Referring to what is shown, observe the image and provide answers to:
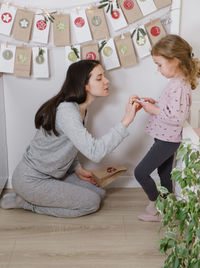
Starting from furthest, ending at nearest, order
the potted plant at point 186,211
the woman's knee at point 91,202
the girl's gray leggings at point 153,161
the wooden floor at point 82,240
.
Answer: the woman's knee at point 91,202, the girl's gray leggings at point 153,161, the wooden floor at point 82,240, the potted plant at point 186,211

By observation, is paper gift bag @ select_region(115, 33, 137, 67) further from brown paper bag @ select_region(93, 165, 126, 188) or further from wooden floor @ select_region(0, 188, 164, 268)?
A: wooden floor @ select_region(0, 188, 164, 268)

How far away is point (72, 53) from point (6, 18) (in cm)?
40

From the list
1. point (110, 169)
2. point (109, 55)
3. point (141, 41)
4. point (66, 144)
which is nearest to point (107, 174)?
point (110, 169)

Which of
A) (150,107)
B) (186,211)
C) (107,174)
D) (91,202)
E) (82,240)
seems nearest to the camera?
(186,211)

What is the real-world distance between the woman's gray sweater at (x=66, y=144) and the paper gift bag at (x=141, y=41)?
0.51m

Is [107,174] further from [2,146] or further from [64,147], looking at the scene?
[2,146]

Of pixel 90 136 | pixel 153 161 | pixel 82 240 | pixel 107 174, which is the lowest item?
pixel 82 240

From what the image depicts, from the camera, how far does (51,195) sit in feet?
6.74

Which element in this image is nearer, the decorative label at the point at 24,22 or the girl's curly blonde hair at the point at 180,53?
the girl's curly blonde hair at the point at 180,53

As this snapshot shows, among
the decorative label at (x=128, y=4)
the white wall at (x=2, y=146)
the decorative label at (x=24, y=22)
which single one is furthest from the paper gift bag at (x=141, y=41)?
the white wall at (x=2, y=146)

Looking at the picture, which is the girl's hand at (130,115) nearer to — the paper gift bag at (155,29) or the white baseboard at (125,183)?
the paper gift bag at (155,29)

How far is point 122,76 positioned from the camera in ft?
7.43

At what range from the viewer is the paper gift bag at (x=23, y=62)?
2.15 metres

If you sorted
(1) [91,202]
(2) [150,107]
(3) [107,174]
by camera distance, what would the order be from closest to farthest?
1. (2) [150,107]
2. (1) [91,202]
3. (3) [107,174]
